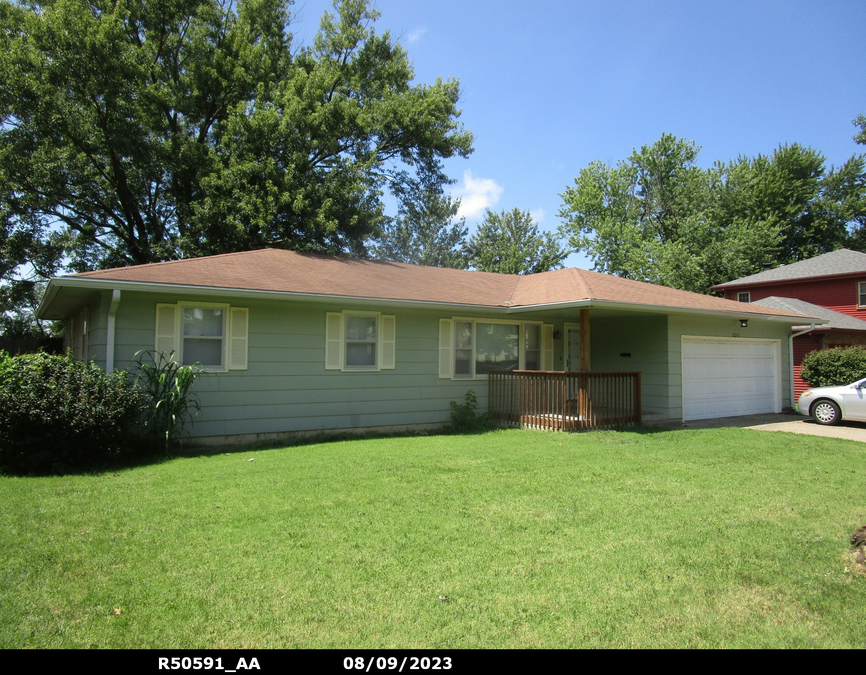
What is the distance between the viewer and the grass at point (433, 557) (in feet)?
10.1

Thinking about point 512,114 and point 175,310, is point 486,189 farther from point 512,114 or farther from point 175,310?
point 175,310

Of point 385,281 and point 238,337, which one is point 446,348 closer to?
point 385,281

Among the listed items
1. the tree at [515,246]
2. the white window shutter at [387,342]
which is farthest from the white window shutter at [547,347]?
the tree at [515,246]

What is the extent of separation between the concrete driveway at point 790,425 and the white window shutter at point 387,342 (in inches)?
256

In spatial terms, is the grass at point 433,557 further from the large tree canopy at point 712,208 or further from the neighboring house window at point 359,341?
the large tree canopy at point 712,208

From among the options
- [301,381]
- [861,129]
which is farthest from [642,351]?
[861,129]

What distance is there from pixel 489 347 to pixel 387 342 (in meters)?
2.78

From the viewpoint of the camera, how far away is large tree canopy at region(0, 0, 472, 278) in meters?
17.4

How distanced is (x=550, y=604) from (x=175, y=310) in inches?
319

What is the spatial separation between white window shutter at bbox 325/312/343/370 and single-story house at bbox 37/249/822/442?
2 cm

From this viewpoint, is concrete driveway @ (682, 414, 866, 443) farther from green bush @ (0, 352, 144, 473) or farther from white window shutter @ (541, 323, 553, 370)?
green bush @ (0, 352, 144, 473)

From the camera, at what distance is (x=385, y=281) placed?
40.9 ft
